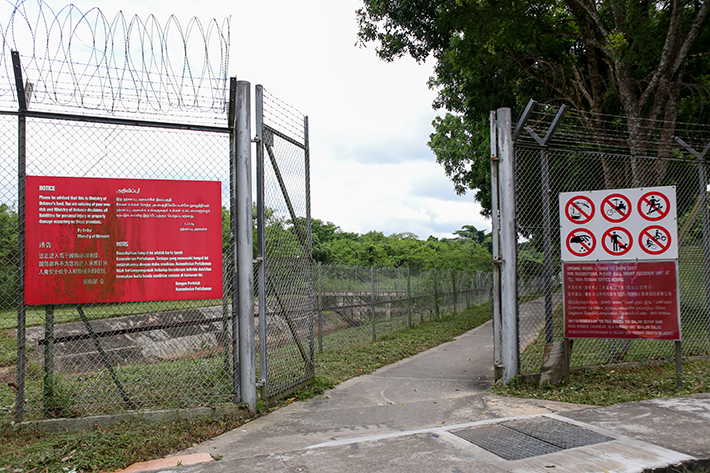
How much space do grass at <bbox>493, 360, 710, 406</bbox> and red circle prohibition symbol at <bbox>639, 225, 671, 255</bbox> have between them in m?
1.59

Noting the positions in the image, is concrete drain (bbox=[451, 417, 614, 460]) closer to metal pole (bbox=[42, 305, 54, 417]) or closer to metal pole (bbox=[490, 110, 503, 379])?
metal pole (bbox=[490, 110, 503, 379])

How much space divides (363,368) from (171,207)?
4.51 meters

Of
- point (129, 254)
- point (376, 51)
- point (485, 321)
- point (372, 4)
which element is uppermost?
point (372, 4)

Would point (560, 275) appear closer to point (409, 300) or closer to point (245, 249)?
point (245, 249)

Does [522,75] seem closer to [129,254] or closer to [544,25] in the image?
[544,25]

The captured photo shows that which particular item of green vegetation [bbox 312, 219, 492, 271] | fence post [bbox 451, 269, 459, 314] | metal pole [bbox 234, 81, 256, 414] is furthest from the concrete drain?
green vegetation [bbox 312, 219, 492, 271]

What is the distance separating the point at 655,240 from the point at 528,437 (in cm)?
324

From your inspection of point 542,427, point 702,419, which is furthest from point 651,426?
point 542,427

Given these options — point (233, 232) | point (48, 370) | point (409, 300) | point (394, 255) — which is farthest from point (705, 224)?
Result: point (394, 255)

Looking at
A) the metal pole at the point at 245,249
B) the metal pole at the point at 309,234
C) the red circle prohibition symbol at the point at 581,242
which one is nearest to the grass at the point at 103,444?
the metal pole at the point at 245,249

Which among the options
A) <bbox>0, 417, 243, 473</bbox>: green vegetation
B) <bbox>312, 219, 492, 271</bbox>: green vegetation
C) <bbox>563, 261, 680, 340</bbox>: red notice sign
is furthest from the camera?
<bbox>312, 219, 492, 271</bbox>: green vegetation

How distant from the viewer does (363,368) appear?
825cm

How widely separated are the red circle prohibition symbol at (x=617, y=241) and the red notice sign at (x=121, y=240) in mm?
4585

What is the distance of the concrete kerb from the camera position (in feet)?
14.8
